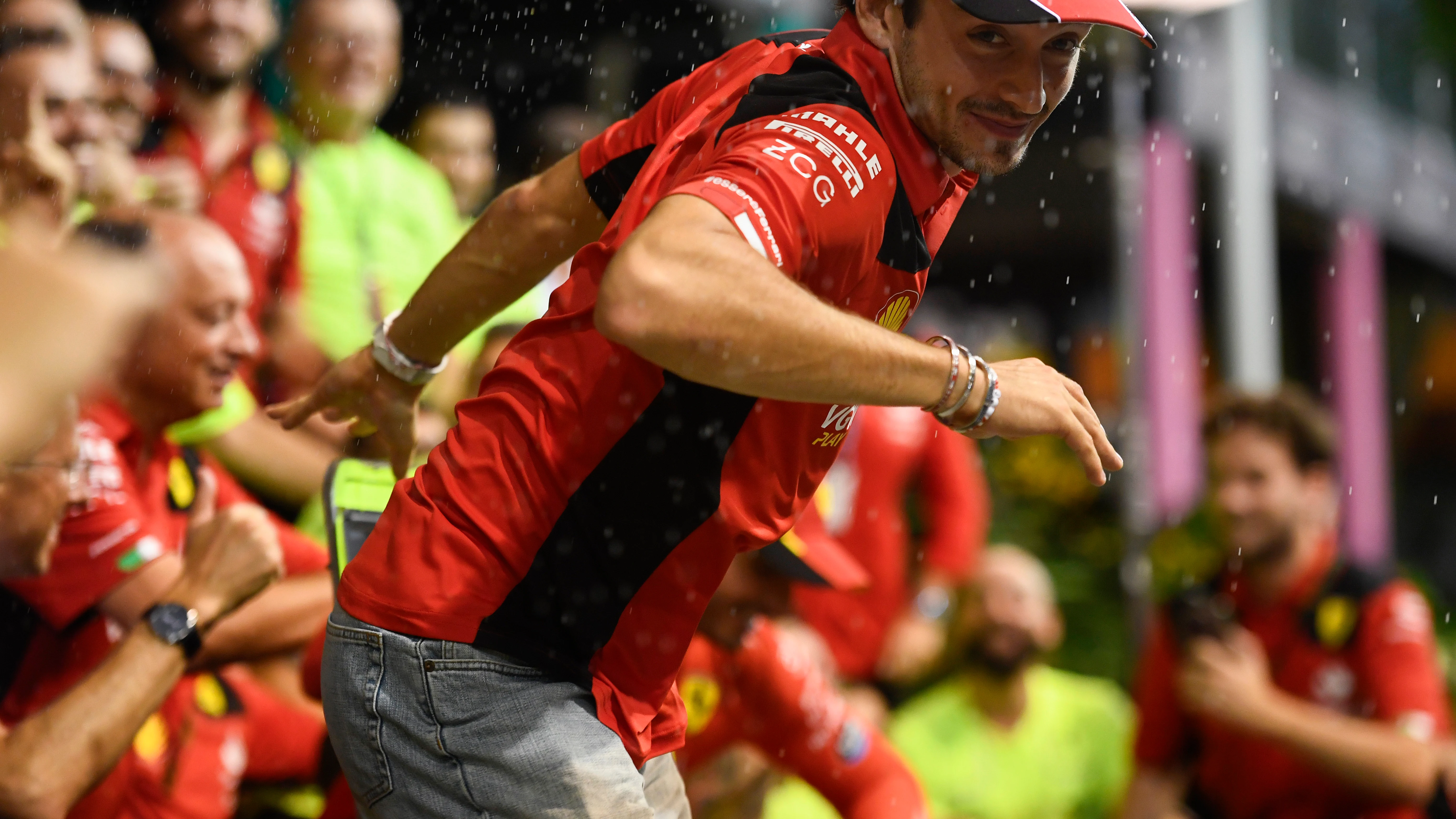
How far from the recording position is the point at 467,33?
8648 mm

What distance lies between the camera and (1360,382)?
45.0 feet

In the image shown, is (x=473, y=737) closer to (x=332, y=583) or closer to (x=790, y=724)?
(x=332, y=583)

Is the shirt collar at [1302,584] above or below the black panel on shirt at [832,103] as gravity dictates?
below

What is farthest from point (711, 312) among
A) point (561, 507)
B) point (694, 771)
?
point (694, 771)

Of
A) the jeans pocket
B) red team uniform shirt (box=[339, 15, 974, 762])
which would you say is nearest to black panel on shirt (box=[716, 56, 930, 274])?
red team uniform shirt (box=[339, 15, 974, 762])

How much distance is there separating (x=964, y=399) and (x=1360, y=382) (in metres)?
12.9

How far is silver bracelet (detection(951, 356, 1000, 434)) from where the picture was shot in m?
1.99

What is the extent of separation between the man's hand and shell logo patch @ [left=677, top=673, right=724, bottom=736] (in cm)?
162

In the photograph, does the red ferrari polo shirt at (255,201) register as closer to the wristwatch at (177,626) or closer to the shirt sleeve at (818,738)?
the wristwatch at (177,626)

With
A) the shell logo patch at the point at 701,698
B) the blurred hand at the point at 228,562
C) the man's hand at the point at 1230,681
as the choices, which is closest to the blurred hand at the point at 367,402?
the blurred hand at the point at 228,562

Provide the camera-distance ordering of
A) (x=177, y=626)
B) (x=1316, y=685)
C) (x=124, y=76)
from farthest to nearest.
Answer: (x=1316, y=685)
(x=124, y=76)
(x=177, y=626)

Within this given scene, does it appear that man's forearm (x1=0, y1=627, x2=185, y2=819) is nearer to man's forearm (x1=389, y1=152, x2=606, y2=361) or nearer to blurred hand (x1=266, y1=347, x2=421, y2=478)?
blurred hand (x1=266, y1=347, x2=421, y2=478)

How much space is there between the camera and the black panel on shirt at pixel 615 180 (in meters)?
2.50

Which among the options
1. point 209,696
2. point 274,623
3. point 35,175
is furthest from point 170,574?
point 35,175
